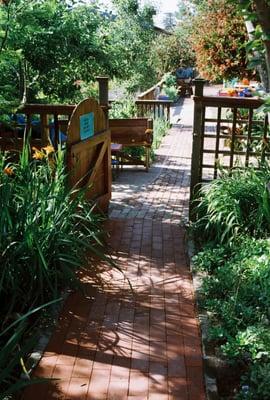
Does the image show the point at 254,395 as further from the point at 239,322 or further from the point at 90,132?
the point at 90,132

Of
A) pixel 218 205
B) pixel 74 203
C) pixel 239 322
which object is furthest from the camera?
pixel 218 205

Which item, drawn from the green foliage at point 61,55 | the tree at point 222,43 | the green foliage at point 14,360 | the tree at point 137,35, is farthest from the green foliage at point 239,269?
the tree at point 137,35

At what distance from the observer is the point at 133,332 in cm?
342

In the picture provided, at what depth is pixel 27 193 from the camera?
3.79 meters

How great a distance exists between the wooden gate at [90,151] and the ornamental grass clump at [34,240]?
50cm

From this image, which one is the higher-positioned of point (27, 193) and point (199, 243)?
point (27, 193)

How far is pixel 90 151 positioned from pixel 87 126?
35cm

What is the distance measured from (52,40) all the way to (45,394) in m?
4.74

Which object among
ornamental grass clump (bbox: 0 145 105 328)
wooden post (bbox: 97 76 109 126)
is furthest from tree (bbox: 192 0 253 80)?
ornamental grass clump (bbox: 0 145 105 328)

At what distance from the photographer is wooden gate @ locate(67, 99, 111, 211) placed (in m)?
4.80

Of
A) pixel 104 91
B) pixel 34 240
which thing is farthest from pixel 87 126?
pixel 34 240

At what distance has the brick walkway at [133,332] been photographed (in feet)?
9.22

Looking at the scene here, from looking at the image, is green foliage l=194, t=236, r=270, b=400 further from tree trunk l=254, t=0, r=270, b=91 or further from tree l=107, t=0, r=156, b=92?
tree l=107, t=0, r=156, b=92

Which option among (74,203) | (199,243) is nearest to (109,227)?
(199,243)
